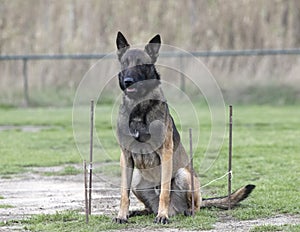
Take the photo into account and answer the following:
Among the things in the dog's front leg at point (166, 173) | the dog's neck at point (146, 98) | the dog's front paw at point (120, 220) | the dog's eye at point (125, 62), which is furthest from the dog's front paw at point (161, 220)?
the dog's eye at point (125, 62)

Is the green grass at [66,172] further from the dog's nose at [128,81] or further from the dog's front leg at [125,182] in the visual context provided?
the dog's nose at [128,81]

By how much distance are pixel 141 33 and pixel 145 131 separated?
18.1 meters

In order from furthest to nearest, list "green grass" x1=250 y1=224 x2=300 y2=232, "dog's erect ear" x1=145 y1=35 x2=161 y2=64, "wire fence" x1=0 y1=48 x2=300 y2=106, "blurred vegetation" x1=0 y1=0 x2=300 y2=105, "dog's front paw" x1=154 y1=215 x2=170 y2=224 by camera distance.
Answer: "blurred vegetation" x1=0 y1=0 x2=300 y2=105, "wire fence" x1=0 y1=48 x2=300 y2=106, "dog's erect ear" x1=145 y1=35 x2=161 y2=64, "dog's front paw" x1=154 y1=215 x2=170 y2=224, "green grass" x1=250 y1=224 x2=300 y2=232

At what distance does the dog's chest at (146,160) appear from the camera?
764 cm

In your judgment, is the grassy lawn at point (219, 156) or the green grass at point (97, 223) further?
the grassy lawn at point (219, 156)

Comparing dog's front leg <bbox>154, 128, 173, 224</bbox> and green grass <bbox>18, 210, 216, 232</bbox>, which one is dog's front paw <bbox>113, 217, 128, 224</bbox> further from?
dog's front leg <bbox>154, 128, 173, 224</bbox>

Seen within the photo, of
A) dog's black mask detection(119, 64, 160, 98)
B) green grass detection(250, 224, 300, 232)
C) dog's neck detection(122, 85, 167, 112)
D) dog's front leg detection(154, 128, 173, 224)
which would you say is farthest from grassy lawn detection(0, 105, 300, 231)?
dog's black mask detection(119, 64, 160, 98)

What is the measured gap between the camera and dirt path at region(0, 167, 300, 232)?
24.4ft

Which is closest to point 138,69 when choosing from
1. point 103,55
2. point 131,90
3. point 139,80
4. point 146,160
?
point 139,80

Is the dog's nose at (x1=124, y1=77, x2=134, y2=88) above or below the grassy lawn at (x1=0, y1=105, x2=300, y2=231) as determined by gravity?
above

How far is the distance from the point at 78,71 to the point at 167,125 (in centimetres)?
1738

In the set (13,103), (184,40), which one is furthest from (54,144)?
(184,40)

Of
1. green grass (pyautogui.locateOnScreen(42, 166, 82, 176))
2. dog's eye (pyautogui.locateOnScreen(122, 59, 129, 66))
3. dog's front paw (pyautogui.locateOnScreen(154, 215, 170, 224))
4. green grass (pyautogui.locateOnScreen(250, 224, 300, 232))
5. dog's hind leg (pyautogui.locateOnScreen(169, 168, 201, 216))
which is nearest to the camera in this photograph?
green grass (pyautogui.locateOnScreen(250, 224, 300, 232))

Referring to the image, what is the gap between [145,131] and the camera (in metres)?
7.61
